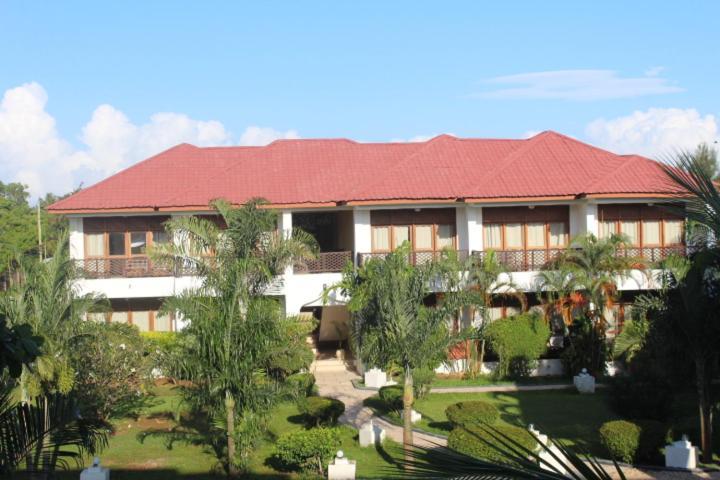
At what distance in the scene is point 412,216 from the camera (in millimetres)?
26531

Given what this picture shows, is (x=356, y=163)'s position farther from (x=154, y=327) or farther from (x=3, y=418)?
(x=3, y=418)

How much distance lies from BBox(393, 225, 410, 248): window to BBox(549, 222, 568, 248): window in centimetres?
456

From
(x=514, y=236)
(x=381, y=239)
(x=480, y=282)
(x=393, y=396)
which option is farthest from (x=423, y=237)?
(x=393, y=396)

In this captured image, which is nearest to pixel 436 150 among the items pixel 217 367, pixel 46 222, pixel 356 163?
pixel 356 163

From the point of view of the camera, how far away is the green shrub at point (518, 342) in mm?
22953

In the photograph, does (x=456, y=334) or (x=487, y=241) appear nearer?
(x=456, y=334)

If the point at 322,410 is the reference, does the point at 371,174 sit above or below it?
above

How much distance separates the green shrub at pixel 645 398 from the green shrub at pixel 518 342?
5.35 m

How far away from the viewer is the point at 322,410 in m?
17.7

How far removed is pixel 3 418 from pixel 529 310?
799 inches

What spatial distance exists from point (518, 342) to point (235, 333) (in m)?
10.7

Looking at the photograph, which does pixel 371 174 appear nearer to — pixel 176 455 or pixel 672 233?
pixel 672 233

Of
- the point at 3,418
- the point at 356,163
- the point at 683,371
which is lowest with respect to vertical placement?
the point at 683,371

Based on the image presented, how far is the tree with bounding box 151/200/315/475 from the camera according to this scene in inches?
567
